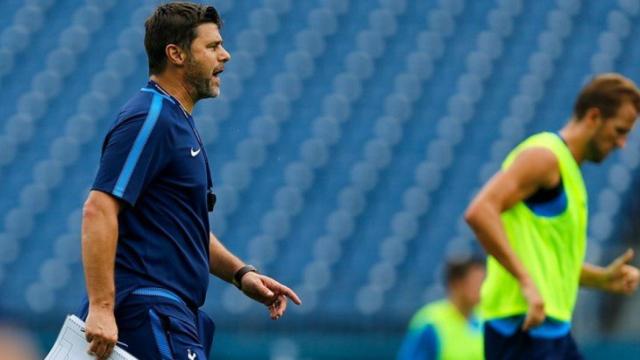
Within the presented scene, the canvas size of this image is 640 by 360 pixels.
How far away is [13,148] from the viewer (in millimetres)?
11680

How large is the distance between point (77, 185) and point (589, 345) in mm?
4637

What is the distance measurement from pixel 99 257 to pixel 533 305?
198cm

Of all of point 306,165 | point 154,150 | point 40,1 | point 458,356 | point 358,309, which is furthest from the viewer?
point 40,1

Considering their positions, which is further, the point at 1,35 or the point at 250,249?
the point at 1,35

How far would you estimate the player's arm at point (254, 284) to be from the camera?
173 inches

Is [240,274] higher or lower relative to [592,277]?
lower

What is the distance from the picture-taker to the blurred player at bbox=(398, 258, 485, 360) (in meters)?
7.84

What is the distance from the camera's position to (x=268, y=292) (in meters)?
4.38

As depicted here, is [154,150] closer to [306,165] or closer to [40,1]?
[306,165]

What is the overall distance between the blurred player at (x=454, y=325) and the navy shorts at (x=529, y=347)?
2091 mm

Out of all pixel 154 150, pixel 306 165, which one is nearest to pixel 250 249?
pixel 306 165

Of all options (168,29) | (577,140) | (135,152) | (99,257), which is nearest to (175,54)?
(168,29)

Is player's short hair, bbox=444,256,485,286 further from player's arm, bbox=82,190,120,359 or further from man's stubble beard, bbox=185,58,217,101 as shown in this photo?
player's arm, bbox=82,190,120,359

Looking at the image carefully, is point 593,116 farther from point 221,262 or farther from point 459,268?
point 459,268
